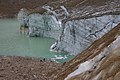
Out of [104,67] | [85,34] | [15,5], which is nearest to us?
[104,67]

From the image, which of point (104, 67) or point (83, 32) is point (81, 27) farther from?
point (104, 67)

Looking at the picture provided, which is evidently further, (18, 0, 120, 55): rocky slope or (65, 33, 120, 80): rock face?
(18, 0, 120, 55): rocky slope

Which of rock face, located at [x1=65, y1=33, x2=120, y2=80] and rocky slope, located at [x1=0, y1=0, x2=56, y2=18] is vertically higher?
rock face, located at [x1=65, y1=33, x2=120, y2=80]

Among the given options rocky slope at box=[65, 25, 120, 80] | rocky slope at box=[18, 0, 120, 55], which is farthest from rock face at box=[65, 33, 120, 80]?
rocky slope at box=[18, 0, 120, 55]

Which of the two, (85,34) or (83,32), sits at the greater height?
(83,32)

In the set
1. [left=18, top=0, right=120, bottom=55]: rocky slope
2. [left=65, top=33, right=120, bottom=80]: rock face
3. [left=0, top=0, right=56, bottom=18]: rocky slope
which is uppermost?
[left=65, top=33, right=120, bottom=80]: rock face

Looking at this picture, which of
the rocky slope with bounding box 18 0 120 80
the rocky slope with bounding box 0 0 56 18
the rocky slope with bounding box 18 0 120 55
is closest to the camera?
the rocky slope with bounding box 18 0 120 80

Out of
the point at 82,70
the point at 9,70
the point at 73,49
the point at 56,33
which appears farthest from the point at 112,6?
the point at 82,70

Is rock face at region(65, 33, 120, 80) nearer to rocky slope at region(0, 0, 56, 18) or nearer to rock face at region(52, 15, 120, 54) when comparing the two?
rock face at region(52, 15, 120, 54)

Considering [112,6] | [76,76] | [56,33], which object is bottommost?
[56,33]

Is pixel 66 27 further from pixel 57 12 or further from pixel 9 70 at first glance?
pixel 9 70

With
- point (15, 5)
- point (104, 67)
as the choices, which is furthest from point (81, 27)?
Result: point (15, 5)
